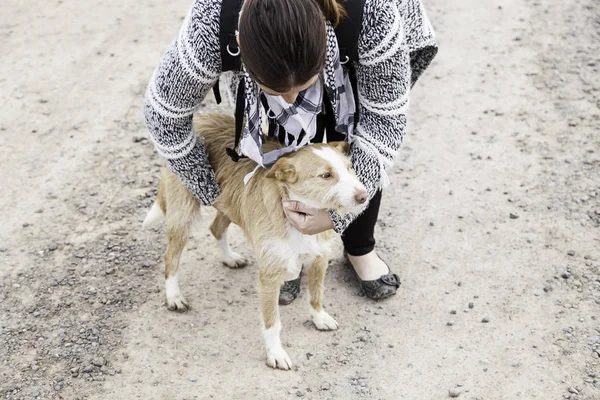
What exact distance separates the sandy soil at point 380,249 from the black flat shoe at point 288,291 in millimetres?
85

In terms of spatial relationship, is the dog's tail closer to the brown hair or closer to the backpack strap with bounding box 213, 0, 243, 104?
the backpack strap with bounding box 213, 0, 243, 104

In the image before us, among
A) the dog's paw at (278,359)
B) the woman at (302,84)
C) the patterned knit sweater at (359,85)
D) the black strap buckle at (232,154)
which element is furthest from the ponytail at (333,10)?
the dog's paw at (278,359)

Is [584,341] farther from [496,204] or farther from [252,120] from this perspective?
[252,120]

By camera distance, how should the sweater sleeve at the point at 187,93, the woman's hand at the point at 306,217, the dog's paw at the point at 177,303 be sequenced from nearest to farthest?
1. the sweater sleeve at the point at 187,93
2. the woman's hand at the point at 306,217
3. the dog's paw at the point at 177,303

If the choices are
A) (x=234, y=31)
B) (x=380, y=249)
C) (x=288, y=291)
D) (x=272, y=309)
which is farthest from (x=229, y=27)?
(x=380, y=249)

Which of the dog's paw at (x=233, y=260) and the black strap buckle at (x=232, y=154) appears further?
the dog's paw at (x=233, y=260)

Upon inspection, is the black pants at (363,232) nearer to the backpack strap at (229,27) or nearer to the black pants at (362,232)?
the black pants at (362,232)

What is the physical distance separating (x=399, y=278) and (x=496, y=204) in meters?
1.09

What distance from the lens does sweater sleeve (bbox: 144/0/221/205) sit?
2844 millimetres

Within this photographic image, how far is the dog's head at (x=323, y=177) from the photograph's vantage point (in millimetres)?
3076

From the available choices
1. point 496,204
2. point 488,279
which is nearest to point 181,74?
point 488,279

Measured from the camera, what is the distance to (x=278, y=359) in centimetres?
370

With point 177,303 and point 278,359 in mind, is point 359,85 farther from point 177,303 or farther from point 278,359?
point 177,303

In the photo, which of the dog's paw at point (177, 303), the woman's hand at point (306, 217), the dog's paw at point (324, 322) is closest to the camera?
the woman's hand at point (306, 217)
